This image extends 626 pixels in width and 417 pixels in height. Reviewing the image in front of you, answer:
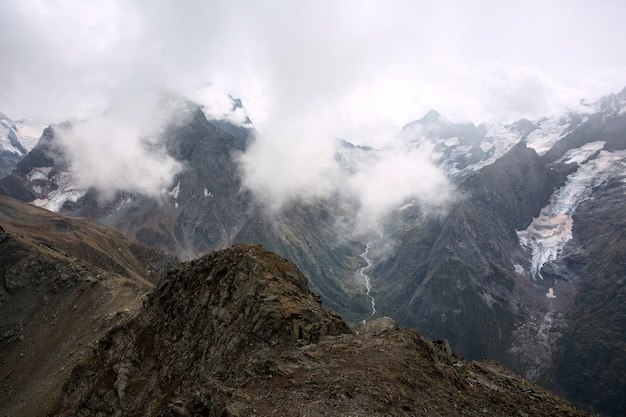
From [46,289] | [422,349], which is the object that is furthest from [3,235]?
[422,349]

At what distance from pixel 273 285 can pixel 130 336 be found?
25.2 meters

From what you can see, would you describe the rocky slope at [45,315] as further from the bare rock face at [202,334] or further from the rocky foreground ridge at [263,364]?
the bare rock face at [202,334]

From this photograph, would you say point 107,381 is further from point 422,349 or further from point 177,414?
point 422,349

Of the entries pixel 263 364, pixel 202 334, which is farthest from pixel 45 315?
pixel 263 364

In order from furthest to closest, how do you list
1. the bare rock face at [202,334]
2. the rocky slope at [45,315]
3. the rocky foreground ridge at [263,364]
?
the rocky slope at [45,315]
the bare rock face at [202,334]
the rocky foreground ridge at [263,364]

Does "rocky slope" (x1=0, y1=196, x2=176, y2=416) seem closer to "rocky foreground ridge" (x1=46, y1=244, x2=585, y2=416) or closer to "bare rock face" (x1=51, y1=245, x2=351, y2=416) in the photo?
"rocky foreground ridge" (x1=46, y1=244, x2=585, y2=416)

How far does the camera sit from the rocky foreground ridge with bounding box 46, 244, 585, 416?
3447 centimetres

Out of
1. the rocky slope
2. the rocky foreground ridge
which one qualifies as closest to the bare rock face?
the rocky foreground ridge

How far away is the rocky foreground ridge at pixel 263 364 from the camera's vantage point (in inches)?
1357

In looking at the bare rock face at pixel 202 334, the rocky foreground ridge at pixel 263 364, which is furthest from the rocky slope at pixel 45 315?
the bare rock face at pixel 202 334

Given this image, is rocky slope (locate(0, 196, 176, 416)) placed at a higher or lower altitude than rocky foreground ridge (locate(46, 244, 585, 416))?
higher

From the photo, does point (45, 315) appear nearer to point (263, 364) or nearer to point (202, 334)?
point (202, 334)

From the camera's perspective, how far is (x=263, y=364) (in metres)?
39.7

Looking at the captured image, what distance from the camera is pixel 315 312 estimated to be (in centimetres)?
5209
